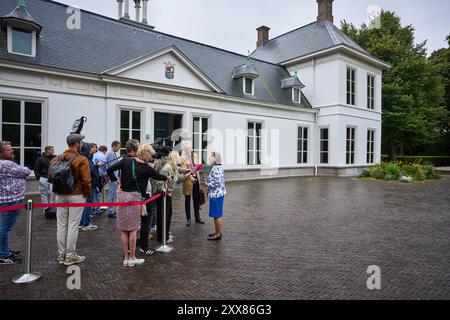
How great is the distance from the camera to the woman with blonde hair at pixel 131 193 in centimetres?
439

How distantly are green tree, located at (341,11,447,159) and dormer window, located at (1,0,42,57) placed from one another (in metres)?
26.8

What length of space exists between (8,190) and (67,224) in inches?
38.9

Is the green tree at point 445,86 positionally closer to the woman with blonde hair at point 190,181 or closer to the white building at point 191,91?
the white building at point 191,91

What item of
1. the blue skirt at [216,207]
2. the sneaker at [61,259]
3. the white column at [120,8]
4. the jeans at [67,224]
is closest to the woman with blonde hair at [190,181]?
the blue skirt at [216,207]

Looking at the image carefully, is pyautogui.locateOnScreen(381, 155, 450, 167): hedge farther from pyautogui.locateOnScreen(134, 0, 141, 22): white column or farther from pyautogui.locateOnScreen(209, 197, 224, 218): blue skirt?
pyautogui.locateOnScreen(209, 197, 224, 218): blue skirt

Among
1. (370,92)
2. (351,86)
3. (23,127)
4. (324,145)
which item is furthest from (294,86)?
(23,127)

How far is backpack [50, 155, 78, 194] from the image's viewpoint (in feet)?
14.1

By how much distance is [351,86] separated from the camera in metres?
21.6

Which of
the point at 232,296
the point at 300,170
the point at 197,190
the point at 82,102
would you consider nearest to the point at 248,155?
the point at 300,170

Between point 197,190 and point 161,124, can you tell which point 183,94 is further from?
point 197,190

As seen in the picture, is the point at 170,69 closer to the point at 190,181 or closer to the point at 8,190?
the point at 190,181

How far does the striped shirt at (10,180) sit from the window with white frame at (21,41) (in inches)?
358

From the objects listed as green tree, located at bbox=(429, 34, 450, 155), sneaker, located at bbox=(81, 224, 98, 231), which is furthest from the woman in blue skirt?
green tree, located at bbox=(429, 34, 450, 155)
